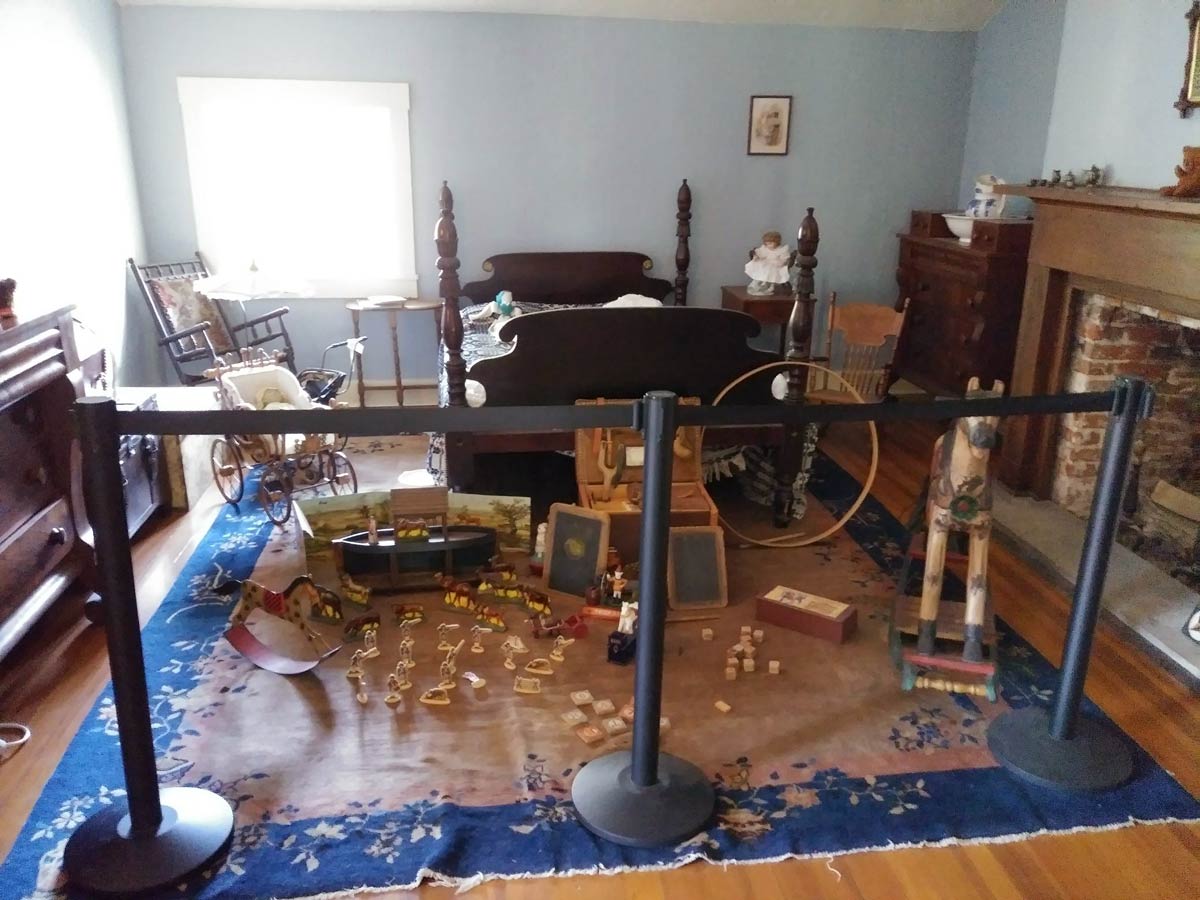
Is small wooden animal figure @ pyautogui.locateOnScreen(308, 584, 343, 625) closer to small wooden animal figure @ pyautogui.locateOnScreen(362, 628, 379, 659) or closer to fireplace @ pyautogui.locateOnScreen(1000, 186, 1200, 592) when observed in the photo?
small wooden animal figure @ pyautogui.locateOnScreen(362, 628, 379, 659)

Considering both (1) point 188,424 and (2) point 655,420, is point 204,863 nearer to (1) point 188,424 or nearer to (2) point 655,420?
(1) point 188,424

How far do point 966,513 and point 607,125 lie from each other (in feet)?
11.2

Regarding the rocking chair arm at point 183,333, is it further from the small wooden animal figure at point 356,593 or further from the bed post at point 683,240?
the bed post at point 683,240

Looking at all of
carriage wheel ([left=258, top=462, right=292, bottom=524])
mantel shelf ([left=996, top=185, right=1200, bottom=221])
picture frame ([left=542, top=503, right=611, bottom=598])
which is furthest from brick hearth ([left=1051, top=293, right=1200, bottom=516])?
carriage wheel ([left=258, top=462, right=292, bottom=524])

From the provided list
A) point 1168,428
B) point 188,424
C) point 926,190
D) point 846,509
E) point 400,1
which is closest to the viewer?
point 188,424

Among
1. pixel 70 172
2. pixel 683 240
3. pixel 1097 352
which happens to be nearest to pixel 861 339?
pixel 683 240

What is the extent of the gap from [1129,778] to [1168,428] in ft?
5.98

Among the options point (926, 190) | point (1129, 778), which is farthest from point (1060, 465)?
point (926, 190)

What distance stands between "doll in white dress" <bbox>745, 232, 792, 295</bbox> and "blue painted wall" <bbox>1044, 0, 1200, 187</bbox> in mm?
1393

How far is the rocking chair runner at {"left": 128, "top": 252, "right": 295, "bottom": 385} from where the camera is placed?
14.8ft

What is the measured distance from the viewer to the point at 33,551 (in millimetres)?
2615

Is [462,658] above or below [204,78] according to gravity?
below

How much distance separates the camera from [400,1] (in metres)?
4.72

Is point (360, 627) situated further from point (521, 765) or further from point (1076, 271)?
point (1076, 271)
